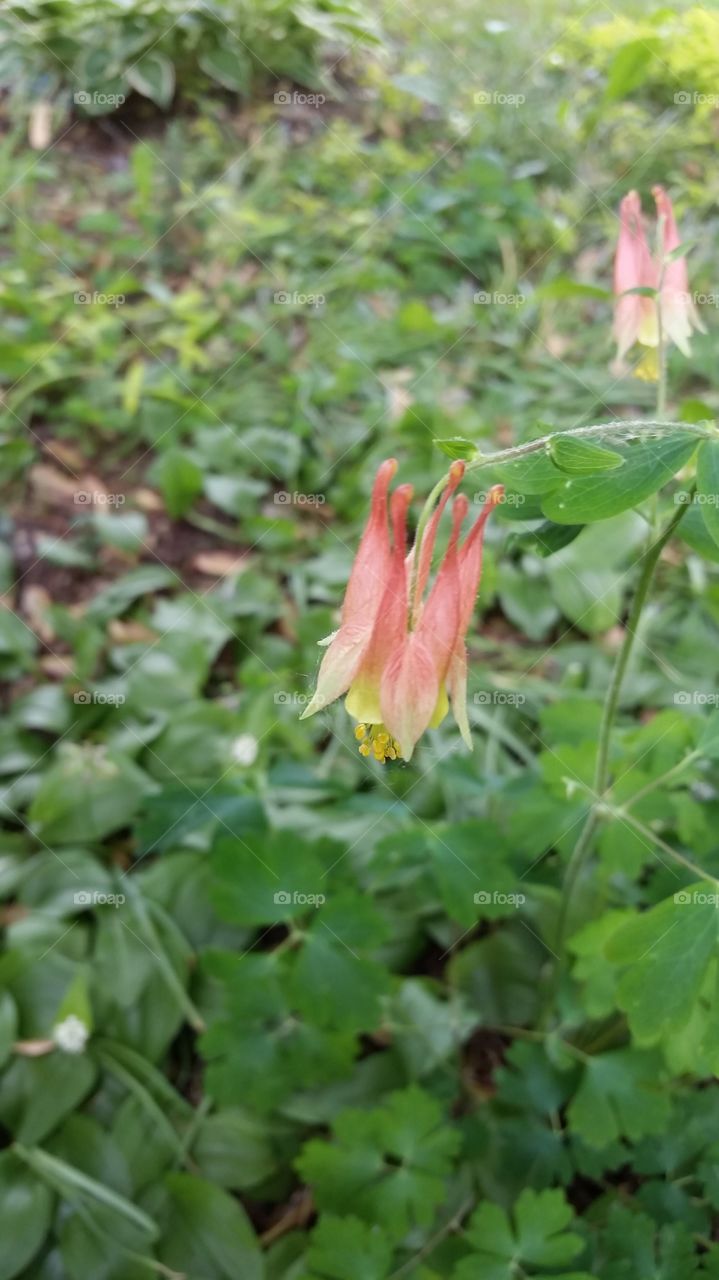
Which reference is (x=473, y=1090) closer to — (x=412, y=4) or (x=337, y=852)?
(x=337, y=852)

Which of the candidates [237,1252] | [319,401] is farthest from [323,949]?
[319,401]

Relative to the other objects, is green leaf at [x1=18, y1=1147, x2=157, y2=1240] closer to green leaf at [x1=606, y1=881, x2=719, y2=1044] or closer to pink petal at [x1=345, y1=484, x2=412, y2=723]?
green leaf at [x1=606, y1=881, x2=719, y2=1044]

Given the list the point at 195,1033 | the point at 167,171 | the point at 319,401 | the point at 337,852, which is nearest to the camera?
the point at 337,852

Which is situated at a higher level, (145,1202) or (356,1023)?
(356,1023)

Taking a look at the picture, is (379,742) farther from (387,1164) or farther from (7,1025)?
(7,1025)

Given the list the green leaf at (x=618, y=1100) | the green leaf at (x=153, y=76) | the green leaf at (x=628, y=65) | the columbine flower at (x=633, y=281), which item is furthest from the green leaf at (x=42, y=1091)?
the green leaf at (x=153, y=76)

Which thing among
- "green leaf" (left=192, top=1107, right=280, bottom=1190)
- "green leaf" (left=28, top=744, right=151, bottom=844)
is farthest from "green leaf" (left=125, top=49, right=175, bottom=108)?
"green leaf" (left=192, top=1107, right=280, bottom=1190)

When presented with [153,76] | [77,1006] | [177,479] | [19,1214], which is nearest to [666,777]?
[77,1006]
